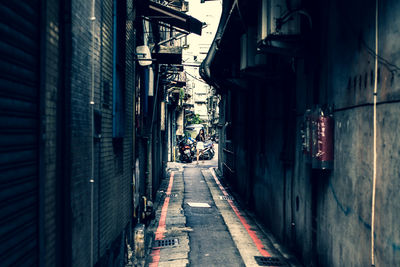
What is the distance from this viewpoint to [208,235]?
9.73 meters

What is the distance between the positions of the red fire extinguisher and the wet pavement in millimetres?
2806

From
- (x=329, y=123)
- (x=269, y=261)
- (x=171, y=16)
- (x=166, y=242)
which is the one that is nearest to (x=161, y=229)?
(x=166, y=242)

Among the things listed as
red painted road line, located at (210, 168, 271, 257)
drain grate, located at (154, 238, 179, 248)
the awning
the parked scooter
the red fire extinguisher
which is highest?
the awning

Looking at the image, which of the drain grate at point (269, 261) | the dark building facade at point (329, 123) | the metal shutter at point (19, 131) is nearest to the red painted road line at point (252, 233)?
the drain grate at point (269, 261)

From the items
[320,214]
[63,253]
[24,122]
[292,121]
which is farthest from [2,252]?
[292,121]

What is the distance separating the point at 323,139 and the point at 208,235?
4.87 meters

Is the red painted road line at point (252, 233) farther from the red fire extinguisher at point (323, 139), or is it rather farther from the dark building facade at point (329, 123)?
the red fire extinguisher at point (323, 139)

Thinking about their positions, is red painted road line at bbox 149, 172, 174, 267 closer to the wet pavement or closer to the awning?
the wet pavement

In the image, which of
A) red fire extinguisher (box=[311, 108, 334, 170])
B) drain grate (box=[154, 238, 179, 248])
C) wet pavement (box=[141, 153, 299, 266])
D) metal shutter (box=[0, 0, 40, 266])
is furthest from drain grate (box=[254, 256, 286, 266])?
metal shutter (box=[0, 0, 40, 266])

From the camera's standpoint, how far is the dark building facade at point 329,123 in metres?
4.15

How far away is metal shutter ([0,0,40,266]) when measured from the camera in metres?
2.81

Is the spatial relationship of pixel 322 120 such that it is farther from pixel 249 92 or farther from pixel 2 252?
pixel 249 92

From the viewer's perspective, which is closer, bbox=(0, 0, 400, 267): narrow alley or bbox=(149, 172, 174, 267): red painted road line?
bbox=(0, 0, 400, 267): narrow alley

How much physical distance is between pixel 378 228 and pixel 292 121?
450cm
